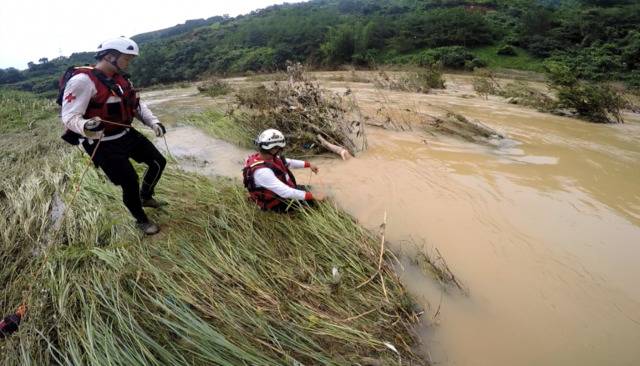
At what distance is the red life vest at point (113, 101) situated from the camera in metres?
2.61

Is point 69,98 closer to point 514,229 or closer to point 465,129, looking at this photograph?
point 514,229

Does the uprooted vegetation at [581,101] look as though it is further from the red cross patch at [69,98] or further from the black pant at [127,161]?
the red cross patch at [69,98]

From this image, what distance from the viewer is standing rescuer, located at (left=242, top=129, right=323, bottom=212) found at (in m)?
3.10

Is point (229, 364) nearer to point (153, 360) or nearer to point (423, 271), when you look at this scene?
point (153, 360)

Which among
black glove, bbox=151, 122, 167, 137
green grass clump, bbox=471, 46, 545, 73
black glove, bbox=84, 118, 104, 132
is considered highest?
black glove, bbox=84, 118, 104, 132

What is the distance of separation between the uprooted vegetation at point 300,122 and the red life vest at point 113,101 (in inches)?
121

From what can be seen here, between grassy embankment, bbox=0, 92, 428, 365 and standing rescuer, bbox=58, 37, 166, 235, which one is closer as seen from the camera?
grassy embankment, bbox=0, 92, 428, 365

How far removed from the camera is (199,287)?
2.30 meters

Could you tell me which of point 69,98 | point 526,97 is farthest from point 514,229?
point 526,97

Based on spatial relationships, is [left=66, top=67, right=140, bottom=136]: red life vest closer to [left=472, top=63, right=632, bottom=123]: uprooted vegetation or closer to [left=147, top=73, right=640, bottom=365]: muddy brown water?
[left=147, top=73, right=640, bottom=365]: muddy brown water

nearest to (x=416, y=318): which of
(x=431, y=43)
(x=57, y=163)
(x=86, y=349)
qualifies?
(x=86, y=349)

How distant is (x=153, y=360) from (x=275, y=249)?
48.9 inches

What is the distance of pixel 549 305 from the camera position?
93.0 inches

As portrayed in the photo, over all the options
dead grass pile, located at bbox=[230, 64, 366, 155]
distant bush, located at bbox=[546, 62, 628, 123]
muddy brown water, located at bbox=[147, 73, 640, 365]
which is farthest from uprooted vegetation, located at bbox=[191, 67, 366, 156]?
distant bush, located at bbox=[546, 62, 628, 123]
